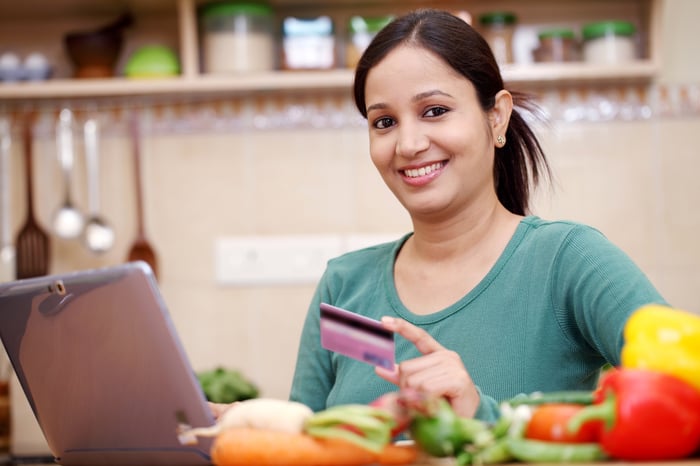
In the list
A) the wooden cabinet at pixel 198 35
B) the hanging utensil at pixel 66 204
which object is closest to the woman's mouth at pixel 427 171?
the wooden cabinet at pixel 198 35

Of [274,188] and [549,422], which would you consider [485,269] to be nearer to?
[549,422]

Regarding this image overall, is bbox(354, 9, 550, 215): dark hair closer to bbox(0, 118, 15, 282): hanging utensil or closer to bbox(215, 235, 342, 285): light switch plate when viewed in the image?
bbox(215, 235, 342, 285): light switch plate

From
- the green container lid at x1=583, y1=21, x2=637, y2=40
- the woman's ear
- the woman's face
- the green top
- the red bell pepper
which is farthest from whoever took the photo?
the green container lid at x1=583, y1=21, x2=637, y2=40

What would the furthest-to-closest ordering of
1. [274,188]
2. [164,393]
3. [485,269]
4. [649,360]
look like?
[274,188] < [485,269] < [164,393] < [649,360]

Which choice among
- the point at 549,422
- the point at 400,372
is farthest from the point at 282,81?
the point at 549,422

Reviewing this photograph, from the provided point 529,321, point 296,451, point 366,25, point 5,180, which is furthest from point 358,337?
point 5,180

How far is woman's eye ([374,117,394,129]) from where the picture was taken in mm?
1396

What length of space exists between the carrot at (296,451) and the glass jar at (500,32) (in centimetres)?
194

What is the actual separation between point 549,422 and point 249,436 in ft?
0.79

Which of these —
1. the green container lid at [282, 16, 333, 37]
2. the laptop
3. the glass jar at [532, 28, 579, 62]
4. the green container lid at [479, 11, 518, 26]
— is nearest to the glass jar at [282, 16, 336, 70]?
the green container lid at [282, 16, 333, 37]

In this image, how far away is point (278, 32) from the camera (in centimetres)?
277

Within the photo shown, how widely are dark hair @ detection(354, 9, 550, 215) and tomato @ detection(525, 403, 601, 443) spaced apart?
Result: 0.69m

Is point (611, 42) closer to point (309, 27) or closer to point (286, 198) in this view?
point (309, 27)

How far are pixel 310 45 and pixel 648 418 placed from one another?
202 cm
